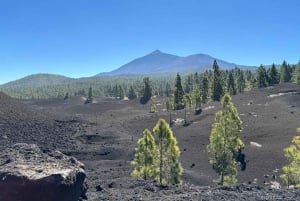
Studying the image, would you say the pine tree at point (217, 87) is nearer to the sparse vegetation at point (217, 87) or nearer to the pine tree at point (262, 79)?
the sparse vegetation at point (217, 87)

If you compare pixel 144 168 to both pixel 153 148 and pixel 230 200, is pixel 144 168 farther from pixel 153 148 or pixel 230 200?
pixel 230 200

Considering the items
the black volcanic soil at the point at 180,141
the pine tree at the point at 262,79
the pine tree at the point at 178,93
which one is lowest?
the black volcanic soil at the point at 180,141

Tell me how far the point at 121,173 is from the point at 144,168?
34.9 feet

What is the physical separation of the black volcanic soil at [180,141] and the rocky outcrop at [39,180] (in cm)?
367

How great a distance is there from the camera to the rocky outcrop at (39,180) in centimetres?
2116

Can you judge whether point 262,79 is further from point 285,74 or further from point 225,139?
point 225,139

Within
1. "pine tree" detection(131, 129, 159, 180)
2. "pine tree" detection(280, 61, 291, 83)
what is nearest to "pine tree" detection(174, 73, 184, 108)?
"pine tree" detection(280, 61, 291, 83)

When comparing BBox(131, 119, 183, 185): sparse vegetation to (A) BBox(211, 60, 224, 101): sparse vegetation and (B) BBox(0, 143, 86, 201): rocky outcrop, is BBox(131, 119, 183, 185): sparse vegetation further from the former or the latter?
(A) BBox(211, 60, 224, 101): sparse vegetation

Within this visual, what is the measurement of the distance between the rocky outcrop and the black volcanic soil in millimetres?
3670

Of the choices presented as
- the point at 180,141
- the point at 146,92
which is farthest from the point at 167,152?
the point at 146,92

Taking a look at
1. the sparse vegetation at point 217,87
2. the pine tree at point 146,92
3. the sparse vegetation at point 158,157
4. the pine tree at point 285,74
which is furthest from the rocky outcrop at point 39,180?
the pine tree at point 146,92

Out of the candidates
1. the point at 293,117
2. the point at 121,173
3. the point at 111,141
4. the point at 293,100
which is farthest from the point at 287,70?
the point at 121,173

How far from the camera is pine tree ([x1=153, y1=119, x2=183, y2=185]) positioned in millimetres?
38250

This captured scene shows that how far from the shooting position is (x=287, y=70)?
140m
